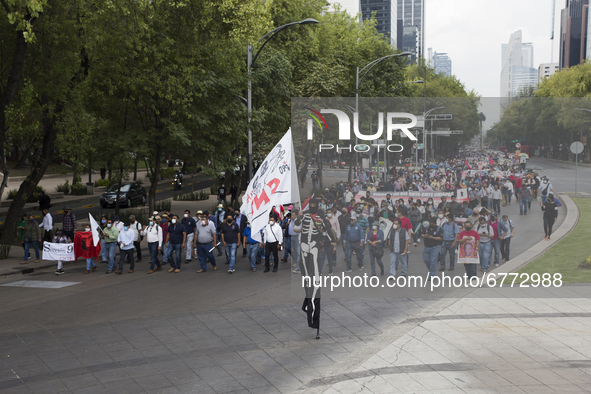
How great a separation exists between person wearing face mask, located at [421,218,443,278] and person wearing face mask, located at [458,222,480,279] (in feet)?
1.32

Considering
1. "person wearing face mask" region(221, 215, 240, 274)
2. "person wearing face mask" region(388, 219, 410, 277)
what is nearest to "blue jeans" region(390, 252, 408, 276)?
"person wearing face mask" region(388, 219, 410, 277)

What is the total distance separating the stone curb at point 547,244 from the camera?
10.4 metres

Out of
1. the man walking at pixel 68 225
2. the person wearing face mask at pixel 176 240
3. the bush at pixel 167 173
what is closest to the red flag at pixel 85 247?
the person wearing face mask at pixel 176 240

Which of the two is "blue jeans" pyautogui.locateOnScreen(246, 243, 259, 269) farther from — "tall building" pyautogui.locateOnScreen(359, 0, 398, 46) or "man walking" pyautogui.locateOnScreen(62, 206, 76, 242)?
"tall building" pyautogui.locateOnScreen(359, 0, 398, 46)

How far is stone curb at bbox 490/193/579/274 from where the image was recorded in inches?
409

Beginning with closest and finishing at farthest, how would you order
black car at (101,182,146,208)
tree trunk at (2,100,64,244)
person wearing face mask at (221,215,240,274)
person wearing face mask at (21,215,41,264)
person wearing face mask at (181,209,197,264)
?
1. person wearing face mask at (221,215,240,274)
2. person wearing face mask at (181,209,197,264)
3. person wearing face mask at (21,215,41,264)
4. tree trunk at (2,100,64,244)
5. black car at (101,182,146,208)

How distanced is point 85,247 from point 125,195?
1725 cm

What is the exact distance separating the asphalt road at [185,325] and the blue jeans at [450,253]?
0.74 feet

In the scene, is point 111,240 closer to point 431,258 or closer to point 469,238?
point 431,258

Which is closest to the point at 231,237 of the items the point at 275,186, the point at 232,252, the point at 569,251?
the point at 232,252

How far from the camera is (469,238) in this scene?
10.6 m

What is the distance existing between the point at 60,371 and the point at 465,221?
7.43 metres

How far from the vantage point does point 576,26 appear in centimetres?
13225

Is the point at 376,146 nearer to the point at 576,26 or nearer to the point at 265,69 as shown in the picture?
the point at 265,69
